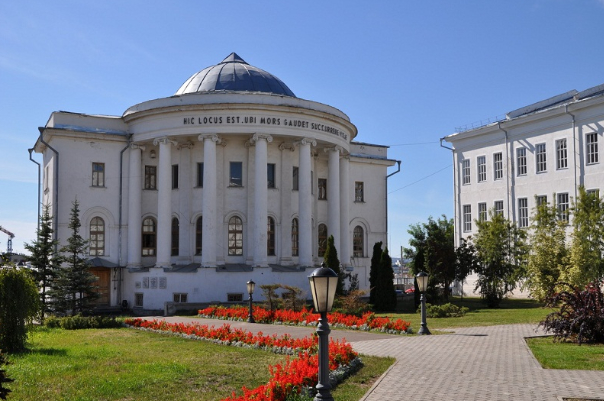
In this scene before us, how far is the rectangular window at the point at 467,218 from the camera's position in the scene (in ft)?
156

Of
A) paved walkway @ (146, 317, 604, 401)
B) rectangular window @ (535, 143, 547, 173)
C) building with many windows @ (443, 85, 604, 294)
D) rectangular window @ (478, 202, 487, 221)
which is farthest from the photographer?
rectangular window @ (478, 202, 487, 221)

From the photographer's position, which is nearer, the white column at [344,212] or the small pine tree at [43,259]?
the small pine tree at [43,259]

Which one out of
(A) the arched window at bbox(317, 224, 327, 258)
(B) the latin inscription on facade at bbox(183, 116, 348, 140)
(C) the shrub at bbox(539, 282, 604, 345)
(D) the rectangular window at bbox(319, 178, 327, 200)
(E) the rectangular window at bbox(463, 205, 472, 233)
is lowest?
(C) the shrub at bbox(539, 282, 604, 345)

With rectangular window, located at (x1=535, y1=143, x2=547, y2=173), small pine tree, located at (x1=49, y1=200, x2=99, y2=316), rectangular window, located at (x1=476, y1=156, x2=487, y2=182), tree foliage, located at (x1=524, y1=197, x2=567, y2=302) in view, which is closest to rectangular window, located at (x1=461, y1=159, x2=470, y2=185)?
rectangular window, located at (x1=476, y1=156, x2=487, y2=182)

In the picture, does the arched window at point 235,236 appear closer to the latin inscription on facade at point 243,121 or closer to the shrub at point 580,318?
the latin inscription on facade at point 243,121

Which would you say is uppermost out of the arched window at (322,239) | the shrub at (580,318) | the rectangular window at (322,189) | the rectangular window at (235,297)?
the rectangular window at (322,189)

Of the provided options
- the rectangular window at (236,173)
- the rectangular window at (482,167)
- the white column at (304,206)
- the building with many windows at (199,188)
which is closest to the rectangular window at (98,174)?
the building with many windows at (199,188)

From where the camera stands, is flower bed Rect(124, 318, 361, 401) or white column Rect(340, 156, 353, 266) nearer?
flower bed Rect(124, 318, 361, 401)

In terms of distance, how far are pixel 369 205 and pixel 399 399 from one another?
33646mm

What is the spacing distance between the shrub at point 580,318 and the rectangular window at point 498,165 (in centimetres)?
2766

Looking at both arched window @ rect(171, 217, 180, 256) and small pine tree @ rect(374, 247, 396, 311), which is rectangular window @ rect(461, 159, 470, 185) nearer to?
small pine tree @ rect(374, 247, 396, 311)

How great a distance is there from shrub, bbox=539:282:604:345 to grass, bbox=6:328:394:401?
595cm

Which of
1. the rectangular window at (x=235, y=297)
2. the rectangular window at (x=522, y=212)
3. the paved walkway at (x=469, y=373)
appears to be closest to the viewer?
the paved walkway at (x=469, y=373)

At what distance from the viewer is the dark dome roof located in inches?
1501
